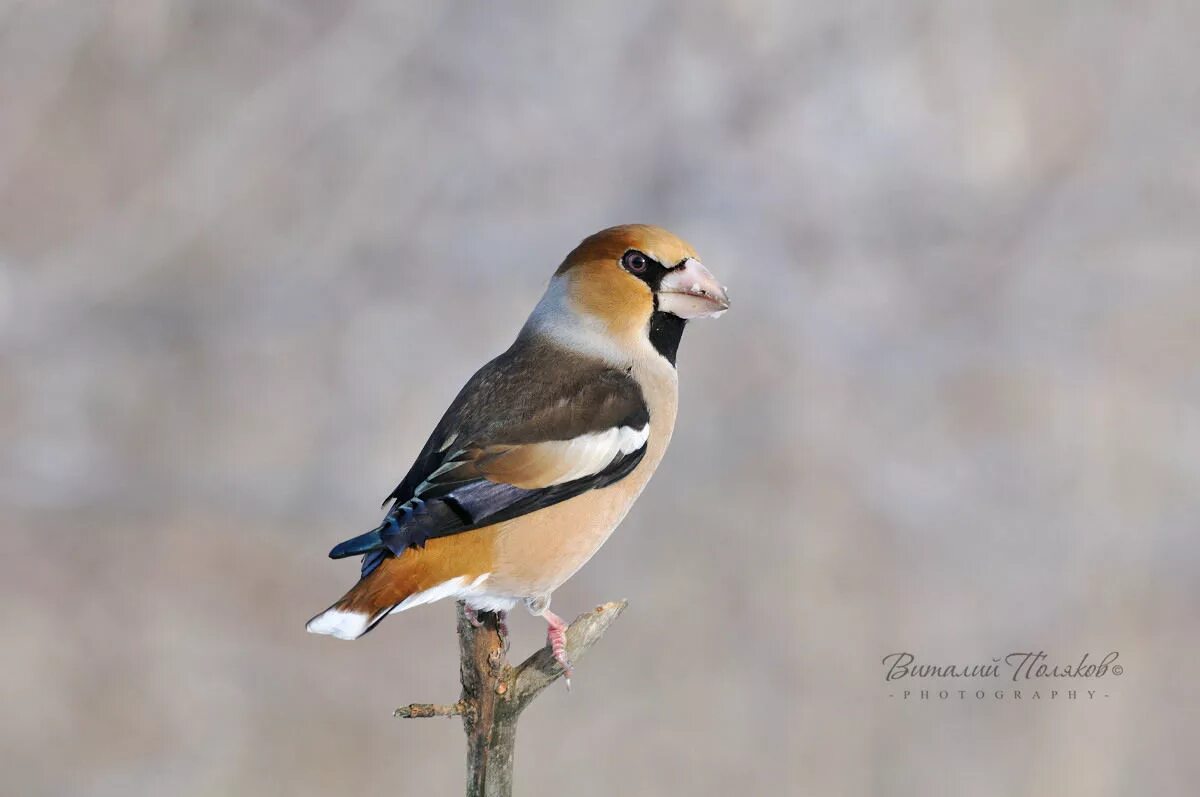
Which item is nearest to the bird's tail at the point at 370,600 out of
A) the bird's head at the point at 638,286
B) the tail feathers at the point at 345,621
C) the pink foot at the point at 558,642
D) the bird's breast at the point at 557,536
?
the tail feathers at the point at 345,621

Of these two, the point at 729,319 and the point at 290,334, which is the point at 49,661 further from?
the point at 729,319

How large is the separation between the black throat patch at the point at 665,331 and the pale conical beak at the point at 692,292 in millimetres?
36

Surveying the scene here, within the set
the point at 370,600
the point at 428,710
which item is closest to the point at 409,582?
the point at 370,600

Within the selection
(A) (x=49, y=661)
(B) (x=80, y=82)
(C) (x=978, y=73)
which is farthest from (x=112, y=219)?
(C) (x=978, y=73)

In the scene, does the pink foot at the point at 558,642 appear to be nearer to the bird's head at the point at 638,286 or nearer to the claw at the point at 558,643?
the claw at the point at 558,643

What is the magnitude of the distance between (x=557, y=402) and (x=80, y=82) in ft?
13.1

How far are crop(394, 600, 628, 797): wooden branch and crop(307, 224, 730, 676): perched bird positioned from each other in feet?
0.13

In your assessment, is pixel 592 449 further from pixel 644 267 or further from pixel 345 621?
pixel 345 621

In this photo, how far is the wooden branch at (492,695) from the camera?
1965 millimetres

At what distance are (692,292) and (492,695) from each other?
708 millimetres

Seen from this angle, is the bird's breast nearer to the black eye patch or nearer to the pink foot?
the pink foot

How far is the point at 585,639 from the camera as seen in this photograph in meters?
2.04

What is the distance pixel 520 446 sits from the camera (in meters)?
1.89

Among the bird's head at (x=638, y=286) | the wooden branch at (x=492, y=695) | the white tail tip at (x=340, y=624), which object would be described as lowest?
the wooden branch at (x=492, y=695)
